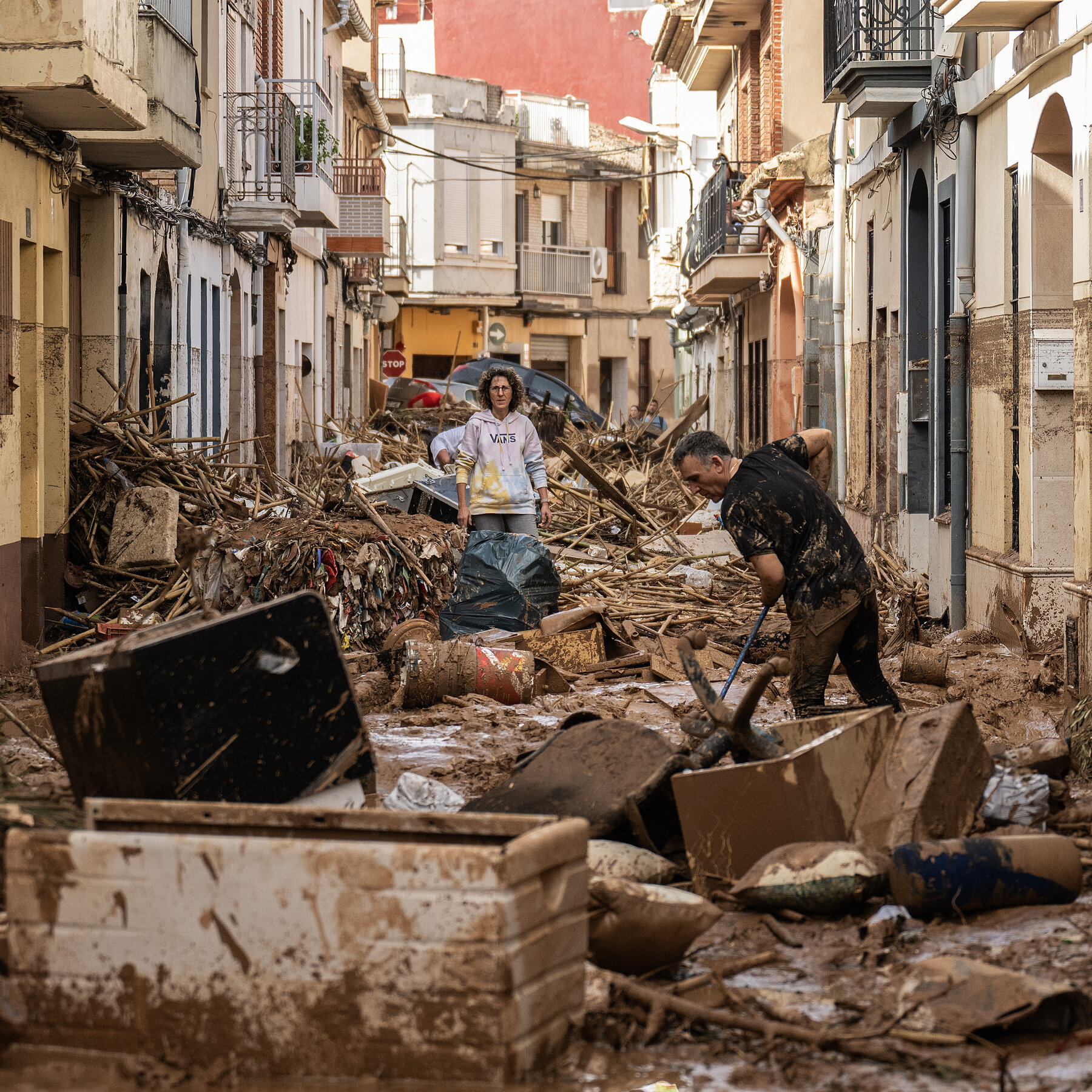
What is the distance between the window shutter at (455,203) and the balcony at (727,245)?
1918cm

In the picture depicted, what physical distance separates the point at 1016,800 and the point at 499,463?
570 cm

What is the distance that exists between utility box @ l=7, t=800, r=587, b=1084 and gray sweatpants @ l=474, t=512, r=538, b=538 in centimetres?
713

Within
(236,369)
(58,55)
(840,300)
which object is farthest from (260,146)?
(58,55)

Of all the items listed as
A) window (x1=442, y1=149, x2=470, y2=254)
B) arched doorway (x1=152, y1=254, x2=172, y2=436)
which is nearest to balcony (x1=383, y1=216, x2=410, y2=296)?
window (x1=442, y1=149, x2=470, y2=254)

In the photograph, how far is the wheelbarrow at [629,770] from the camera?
564 cm

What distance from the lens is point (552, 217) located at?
161 ft

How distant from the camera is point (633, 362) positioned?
51156mm

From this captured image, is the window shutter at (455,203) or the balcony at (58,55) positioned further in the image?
the window shutter at (455,203)

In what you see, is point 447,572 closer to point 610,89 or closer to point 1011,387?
point 1011,387

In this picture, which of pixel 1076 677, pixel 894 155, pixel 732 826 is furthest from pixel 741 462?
pixel 894 155

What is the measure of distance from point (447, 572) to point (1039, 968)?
290 inches

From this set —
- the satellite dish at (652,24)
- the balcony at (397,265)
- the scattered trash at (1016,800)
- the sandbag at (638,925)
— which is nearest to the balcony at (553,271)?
the balcony at (397,265)

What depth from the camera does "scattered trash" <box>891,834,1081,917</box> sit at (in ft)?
16.5

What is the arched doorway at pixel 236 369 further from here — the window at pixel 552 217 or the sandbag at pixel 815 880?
the window at pixel 552 217
